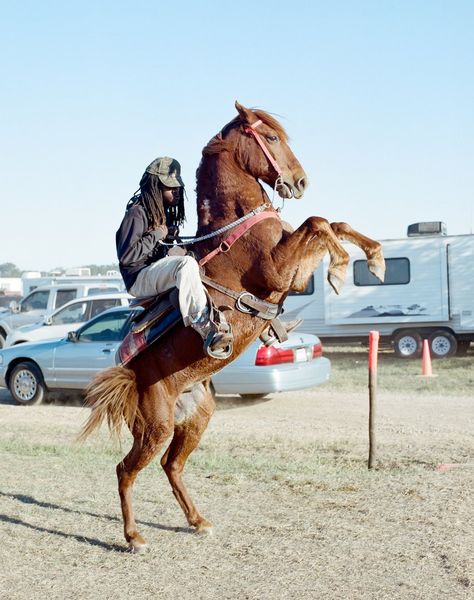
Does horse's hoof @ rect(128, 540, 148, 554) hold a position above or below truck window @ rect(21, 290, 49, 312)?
below

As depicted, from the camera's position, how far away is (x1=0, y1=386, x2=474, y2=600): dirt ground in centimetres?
523

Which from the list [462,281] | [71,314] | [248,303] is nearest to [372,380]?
[248,303]

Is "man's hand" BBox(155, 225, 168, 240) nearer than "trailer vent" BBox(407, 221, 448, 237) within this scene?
Yes

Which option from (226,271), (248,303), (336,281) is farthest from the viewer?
(226,271)

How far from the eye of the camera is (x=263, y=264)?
581cm

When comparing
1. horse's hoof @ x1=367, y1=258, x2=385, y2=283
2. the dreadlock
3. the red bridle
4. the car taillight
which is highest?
the red bridle

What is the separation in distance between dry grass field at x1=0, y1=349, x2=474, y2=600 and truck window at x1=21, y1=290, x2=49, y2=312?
11617 millimetres

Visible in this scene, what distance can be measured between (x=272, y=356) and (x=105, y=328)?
129 inches

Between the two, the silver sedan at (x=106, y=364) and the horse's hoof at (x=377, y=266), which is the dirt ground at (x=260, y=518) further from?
the horse's hoof at (x=377, y=266)

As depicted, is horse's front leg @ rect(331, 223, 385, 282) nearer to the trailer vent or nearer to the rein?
the rein

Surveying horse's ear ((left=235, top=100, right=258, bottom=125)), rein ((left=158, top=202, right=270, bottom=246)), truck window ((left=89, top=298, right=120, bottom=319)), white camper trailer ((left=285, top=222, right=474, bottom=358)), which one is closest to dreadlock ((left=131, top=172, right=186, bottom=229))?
rein ((left=158, top=202, right=270, bottom=246))

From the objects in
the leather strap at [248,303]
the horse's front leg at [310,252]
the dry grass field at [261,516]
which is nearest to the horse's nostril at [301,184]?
the horse's front leg at [310,252]

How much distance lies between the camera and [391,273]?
2242 centimetres

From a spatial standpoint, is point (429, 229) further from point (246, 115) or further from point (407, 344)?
point (246, 115)
